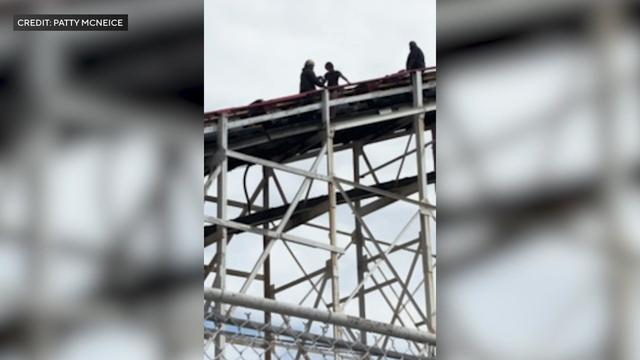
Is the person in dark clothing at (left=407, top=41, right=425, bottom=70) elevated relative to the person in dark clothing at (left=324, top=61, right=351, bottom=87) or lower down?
elevated

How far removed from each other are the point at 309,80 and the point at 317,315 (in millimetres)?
1609

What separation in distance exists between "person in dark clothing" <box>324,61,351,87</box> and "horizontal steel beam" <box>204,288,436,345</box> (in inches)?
58.2

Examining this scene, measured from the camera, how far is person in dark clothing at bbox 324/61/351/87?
595 centimetres

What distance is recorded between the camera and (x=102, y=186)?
76.5 inches

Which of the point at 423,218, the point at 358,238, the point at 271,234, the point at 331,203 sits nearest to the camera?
the point at 271,234

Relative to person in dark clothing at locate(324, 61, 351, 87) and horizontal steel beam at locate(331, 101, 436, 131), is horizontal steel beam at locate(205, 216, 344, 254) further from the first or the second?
person in dark clothing at locate(324, 61, 351, 87)

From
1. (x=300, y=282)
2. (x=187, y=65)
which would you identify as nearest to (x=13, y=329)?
(x=187, y=65)

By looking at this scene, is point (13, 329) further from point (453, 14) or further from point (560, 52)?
point (560, 52)

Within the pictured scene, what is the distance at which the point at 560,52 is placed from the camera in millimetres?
1764

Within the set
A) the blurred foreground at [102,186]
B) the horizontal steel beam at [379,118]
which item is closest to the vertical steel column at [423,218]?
the horizontal steel beam at [379,118]

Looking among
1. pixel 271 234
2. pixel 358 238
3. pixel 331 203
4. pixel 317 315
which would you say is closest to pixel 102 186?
pixel 317 315

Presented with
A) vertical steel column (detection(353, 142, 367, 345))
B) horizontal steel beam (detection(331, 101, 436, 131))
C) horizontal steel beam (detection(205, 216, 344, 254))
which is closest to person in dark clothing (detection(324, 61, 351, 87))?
horizontal steel beam (detection(331, 101, 436, 131))

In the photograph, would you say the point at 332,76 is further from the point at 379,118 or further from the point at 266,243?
the point at 266,243

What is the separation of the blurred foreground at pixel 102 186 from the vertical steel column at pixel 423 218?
12.9ft
